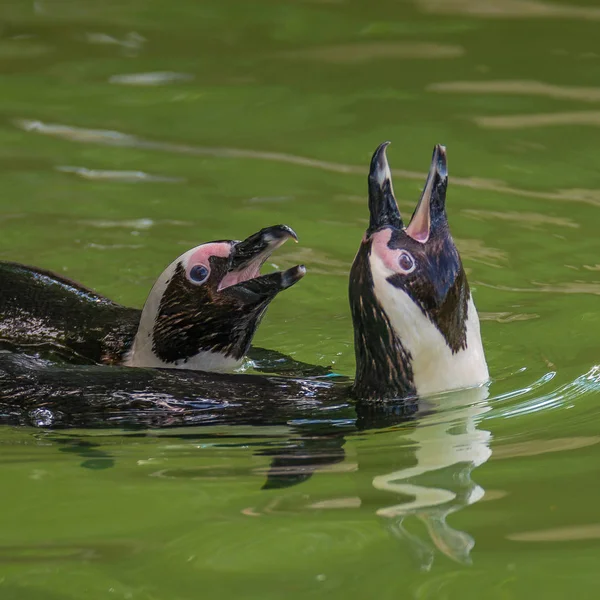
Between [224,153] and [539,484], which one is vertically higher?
[224,153]

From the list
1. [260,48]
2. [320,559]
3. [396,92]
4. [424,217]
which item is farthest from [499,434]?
[260,48]

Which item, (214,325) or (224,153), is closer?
(214,325)

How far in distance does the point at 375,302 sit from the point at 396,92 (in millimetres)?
5099

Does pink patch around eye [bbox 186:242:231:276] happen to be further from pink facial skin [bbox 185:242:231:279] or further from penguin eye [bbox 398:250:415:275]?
penguin eye [bbox 398:250:415:275]

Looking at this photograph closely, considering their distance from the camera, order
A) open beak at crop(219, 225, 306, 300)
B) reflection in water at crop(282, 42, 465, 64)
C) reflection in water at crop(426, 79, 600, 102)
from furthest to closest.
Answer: reflection in water at crop(282, 42, 465, 64) → reflection in water at crop(426, 79, 600, 102) → open beak at crop(219, 225, 306, 300)

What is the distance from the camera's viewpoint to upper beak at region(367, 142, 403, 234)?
4863 mm

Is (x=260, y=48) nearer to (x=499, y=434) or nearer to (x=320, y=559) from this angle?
(x=499, y=434)

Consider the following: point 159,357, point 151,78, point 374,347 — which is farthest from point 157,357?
point 151,78

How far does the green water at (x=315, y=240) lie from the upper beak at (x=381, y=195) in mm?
726

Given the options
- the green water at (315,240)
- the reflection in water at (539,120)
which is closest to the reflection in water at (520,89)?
the green water at (315,240)

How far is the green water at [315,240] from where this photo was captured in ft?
12.3

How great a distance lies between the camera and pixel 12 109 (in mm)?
9445

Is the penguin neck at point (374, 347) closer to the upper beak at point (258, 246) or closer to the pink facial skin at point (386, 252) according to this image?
the pink facial skin at point (386, 252)

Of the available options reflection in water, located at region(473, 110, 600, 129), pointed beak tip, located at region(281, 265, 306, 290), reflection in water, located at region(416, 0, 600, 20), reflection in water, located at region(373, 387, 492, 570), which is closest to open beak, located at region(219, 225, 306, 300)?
pointed beak tip, located at region(281, 265, 306, 290)
